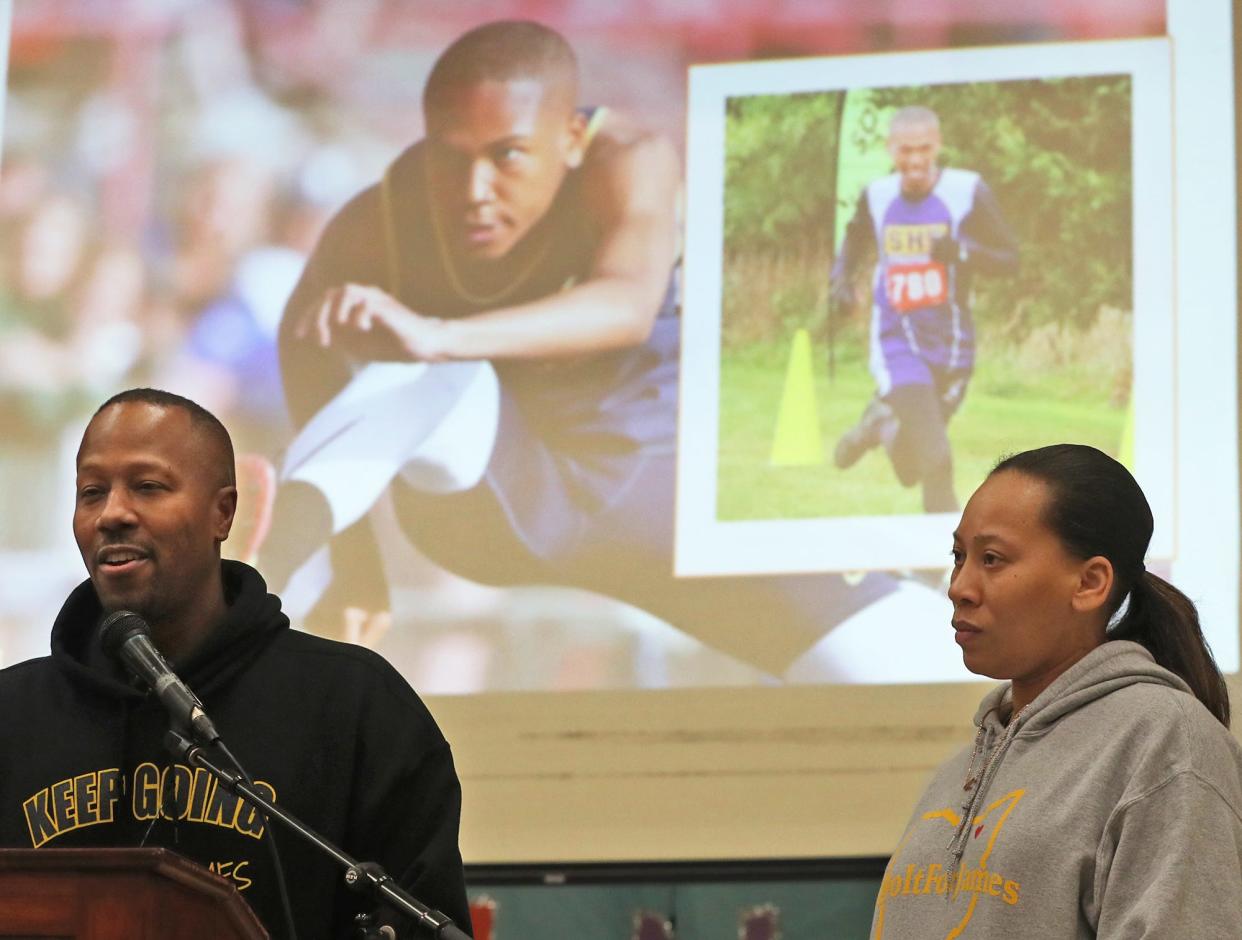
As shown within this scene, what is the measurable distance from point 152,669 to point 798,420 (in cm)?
209

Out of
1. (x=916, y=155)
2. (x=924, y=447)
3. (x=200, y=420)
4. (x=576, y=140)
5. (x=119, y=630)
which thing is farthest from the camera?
(x=576, y=140)

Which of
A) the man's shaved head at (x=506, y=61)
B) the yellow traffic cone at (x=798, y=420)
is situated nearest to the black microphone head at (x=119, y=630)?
the yellow traffic cone at (x=798, y=420)

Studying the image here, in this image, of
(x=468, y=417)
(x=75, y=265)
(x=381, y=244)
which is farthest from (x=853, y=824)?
(x=75, y=265)

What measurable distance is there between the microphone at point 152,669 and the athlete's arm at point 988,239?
7.41 feet

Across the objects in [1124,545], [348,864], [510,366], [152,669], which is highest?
[510,366]

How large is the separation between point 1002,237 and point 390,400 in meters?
1.40

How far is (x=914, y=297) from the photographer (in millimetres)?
3998

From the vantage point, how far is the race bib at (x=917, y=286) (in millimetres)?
3988

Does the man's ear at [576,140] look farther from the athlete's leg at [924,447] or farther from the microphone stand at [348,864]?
the microphone stand at [348,864]

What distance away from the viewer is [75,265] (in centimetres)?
455

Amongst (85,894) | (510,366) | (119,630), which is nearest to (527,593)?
(510,366)

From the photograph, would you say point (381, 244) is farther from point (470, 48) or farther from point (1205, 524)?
point (1205, 524)

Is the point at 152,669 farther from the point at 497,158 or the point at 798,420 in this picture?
the point at 497,158

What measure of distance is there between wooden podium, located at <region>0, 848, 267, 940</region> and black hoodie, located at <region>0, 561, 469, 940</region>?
0.45m
